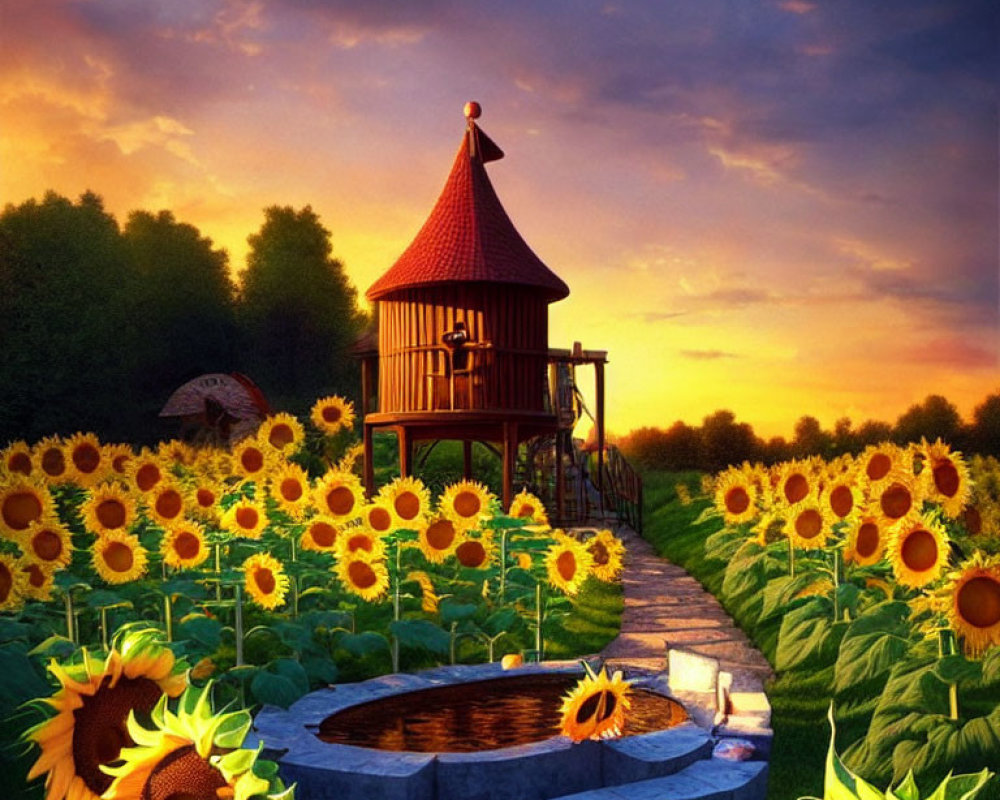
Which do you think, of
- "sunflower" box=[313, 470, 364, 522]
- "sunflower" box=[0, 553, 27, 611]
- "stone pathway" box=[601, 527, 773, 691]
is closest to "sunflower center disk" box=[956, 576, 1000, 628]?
"stone pathway" box=[601, 527, 773, 691]

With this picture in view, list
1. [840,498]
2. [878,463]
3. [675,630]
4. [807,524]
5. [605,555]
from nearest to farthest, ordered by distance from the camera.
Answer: [878,463]
[840,498]
[807,524]
[605,555]
[675,630]

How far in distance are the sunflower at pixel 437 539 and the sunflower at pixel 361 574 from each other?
0.77 meters

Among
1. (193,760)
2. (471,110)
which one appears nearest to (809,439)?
(471,110)

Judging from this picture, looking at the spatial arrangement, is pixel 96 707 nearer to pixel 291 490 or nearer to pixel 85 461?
pixel 291 490

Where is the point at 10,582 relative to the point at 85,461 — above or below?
below

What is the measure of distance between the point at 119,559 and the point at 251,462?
255 centimetres

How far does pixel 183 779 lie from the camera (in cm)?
179

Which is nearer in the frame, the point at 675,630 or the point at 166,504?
the point at 166,504

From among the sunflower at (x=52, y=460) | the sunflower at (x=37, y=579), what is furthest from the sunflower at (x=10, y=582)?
the sunflower at (x=52, y=460)

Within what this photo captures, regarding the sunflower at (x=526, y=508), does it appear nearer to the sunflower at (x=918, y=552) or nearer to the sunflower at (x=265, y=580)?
the sunflower at (x=265, y=580)

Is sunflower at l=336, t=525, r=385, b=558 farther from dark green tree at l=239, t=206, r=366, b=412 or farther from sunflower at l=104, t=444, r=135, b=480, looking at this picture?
dark green tree at l=239, t=206, r=366, b=412

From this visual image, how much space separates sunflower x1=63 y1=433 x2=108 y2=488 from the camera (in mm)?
8000

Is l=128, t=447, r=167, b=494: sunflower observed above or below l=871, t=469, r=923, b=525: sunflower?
above

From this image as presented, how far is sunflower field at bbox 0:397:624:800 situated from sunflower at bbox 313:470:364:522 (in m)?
0.01
